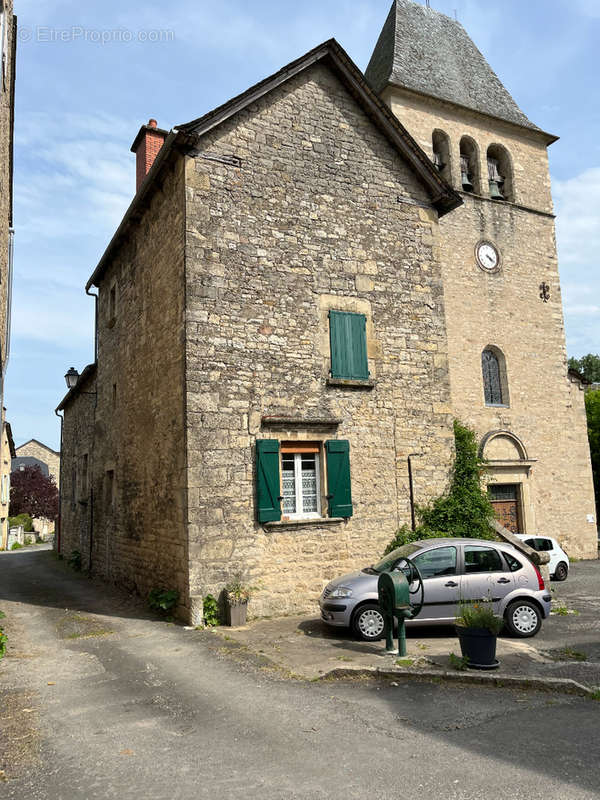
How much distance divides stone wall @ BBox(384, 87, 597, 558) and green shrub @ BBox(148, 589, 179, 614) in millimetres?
9644

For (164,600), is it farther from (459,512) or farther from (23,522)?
(23,522)

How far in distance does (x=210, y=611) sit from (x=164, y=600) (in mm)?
853

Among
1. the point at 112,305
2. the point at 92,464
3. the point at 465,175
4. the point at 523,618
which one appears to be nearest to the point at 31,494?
the point at 92,464

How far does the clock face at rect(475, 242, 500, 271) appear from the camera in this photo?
1739 cm

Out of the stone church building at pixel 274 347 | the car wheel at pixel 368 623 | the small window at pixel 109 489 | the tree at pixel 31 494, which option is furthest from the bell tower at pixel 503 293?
the tree at pixel 31 494

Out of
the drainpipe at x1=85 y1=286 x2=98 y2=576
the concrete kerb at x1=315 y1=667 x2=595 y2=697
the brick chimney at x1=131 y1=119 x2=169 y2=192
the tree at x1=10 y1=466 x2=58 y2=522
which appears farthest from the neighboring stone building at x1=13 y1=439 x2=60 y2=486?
the concrete kerb at x1=315 y1=667 x2=595 y2=697

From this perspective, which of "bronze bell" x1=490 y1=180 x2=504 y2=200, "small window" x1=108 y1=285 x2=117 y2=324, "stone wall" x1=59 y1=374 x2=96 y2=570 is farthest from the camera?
A: "bronze bell" x1=490 y1=180 x2=504 y2=200

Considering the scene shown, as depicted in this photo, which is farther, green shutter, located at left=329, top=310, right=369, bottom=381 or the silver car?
green shutter, located at left=329, top=310, right=369, bottom=381

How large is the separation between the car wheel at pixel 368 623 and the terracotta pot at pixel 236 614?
1792 mm

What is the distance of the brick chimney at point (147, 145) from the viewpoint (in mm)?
14023

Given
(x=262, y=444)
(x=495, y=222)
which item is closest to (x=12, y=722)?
(x=262, y=444)

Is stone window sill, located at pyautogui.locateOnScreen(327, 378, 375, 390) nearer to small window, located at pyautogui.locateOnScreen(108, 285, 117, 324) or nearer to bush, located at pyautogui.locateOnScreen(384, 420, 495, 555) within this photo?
bush, located at pyautogui.locateOnScreen(384, 420, 495, 555)

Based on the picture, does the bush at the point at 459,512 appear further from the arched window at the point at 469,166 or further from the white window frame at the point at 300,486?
the arched window at the point at 469,166

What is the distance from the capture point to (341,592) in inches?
316
